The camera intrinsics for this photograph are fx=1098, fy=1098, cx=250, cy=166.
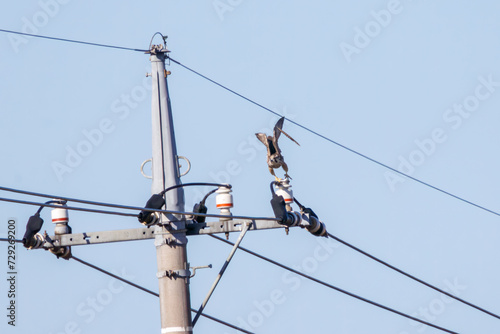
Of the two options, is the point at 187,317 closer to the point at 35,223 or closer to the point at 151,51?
the point at 35,223

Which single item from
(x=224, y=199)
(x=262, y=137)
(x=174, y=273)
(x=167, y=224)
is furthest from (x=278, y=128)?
(x=174, y=273)

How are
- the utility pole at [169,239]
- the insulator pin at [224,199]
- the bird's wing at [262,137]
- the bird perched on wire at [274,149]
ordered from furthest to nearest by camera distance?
the bird's wing at [262,137]
the bird perched on wire at [274,149]
the insulator pin at [224,199]
the utility pole at [169,239]

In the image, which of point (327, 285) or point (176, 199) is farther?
point (327, 285)

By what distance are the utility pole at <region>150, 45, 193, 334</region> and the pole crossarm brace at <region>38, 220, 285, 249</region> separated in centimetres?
16

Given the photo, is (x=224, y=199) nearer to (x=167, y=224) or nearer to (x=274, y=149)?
(x=167, y=224)

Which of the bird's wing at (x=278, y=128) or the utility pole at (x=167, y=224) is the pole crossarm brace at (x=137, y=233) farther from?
the bird's wing at (x=278, y=128)

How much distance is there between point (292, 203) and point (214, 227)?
4.21 feet

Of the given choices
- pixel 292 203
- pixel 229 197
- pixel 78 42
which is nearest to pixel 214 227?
pixel 229 197

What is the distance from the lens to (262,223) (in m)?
12.9

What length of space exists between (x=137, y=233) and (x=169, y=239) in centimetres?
40

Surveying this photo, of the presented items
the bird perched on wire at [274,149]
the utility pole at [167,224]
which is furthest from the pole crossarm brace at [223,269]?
the bird perched on wire at [274,149]

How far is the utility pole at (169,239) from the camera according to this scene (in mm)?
12414

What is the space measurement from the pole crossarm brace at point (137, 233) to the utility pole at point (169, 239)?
159 millimetres

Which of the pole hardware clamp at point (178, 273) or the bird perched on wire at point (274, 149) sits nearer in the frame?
the pole hardware clamp at point (178, 273)
